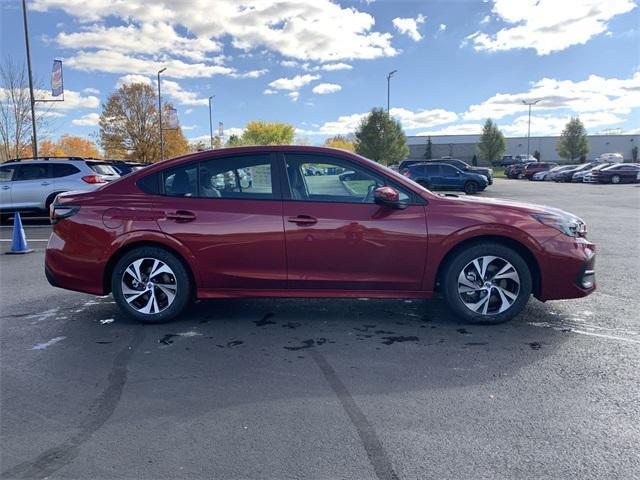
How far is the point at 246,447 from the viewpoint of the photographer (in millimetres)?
2777

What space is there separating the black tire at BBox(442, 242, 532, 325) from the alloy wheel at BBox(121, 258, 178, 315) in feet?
8.58

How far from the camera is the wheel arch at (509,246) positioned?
4.69 meters

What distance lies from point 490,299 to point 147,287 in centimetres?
328

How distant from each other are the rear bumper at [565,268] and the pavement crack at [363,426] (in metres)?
2.28

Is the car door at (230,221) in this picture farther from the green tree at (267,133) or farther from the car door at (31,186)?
the green tree at (267,133)

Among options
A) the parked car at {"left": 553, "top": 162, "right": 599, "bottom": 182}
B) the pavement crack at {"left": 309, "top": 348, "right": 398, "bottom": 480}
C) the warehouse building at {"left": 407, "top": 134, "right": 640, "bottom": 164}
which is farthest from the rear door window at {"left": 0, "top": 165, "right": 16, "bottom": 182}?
the warehouse building at {"left": 407, "top": 134, "right": 640, "bottom": 164}

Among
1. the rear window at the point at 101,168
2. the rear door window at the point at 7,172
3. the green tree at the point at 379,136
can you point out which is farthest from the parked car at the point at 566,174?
the rear door window at the point at 7,172

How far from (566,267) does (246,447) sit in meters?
3.39

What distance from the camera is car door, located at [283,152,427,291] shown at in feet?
15.0

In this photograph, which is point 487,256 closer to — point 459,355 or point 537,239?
point 537,239

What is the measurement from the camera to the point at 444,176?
2528cm

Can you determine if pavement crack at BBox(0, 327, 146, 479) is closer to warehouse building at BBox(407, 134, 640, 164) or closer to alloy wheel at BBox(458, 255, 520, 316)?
alloy wheel at BBox(458, 255, 520, 316)

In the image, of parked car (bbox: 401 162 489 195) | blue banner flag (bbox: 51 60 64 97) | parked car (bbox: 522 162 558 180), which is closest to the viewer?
blue banner flag (bbox: 51 60 64 97)

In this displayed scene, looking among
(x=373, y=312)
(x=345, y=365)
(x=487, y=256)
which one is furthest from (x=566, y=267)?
(x=345, y=365)
